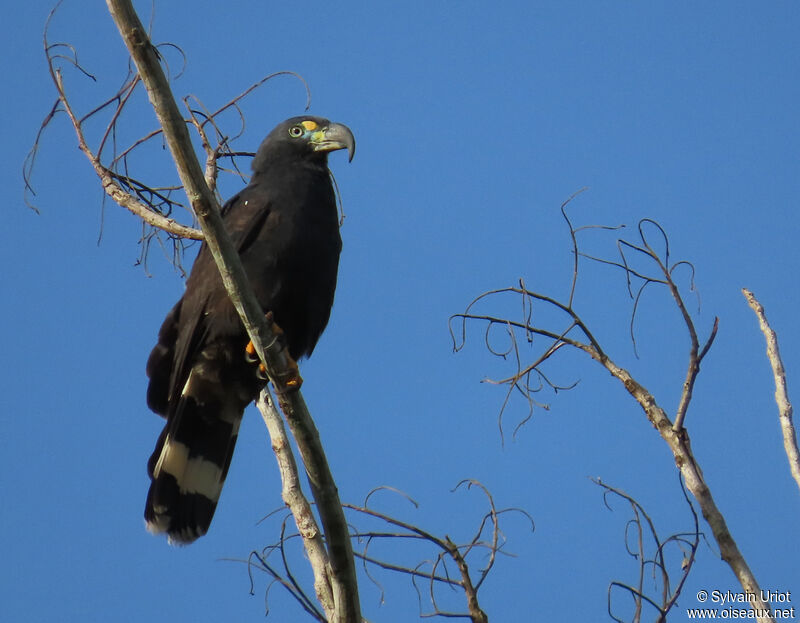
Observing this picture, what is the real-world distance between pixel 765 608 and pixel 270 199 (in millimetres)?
2985

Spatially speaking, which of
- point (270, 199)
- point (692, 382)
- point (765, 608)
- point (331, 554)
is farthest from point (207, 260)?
point (765, 608)

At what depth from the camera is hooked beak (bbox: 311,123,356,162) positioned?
17.3ft

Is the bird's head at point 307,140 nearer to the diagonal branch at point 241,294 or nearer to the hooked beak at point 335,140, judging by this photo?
the hooked beak at point 335,140

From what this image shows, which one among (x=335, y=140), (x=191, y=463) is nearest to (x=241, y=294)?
(x=191, y=463)

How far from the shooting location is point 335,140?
5273 mm

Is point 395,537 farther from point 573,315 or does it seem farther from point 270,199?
point 270,199

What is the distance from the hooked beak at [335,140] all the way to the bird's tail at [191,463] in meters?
1.49

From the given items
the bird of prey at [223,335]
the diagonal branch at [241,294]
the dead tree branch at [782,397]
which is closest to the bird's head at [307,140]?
the bird of prey at [223,335]

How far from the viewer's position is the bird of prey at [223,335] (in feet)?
14.9

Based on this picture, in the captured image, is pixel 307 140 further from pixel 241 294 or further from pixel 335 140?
pixel 241 294

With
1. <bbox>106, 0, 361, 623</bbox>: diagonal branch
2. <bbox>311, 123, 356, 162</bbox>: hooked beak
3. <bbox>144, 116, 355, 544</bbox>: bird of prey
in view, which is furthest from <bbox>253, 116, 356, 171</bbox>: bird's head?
<bbox>106, 0, 361, 623</bbox>: diagonal branch

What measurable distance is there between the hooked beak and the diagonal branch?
78.3 inches

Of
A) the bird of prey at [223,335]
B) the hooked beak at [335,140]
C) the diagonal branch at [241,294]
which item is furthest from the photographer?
the hooked beak at [335,140]

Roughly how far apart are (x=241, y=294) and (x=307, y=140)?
2.22 meters
